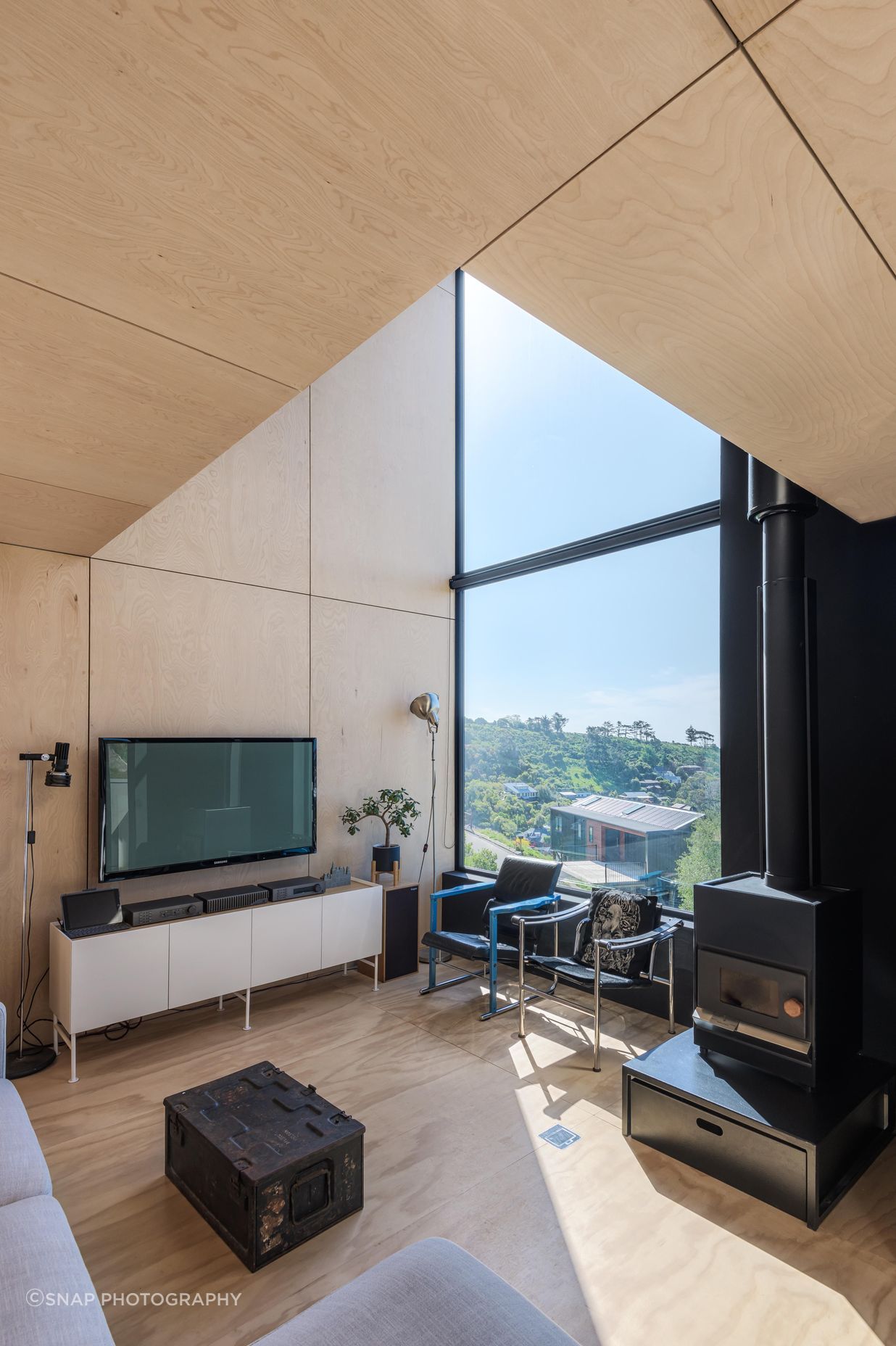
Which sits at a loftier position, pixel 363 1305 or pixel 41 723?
pixel 41 723

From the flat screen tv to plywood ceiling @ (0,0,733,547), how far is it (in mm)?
2566

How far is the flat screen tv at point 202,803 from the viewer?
3664 millimetres

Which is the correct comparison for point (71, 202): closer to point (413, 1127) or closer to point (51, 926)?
point (413, 1127)

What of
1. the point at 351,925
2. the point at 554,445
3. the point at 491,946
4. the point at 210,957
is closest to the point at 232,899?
the point at 210,957

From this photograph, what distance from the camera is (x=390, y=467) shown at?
205 inches

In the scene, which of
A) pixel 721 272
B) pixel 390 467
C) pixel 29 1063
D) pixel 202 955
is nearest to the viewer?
pixel 721 272

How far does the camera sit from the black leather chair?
4.03 m

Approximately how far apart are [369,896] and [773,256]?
155 inches

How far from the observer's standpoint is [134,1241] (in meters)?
2.20

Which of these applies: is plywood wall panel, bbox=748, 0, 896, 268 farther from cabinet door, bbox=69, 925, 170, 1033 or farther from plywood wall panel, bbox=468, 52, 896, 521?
cabinet door, bbox=69, 925, 170, 1033

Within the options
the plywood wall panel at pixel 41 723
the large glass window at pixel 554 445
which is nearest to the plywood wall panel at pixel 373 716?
the large glass window at pixel 554 445

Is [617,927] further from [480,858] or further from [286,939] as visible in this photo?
[286,939]

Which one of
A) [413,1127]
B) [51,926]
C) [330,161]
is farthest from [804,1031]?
[51,926]

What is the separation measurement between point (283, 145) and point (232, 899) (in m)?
3.57
